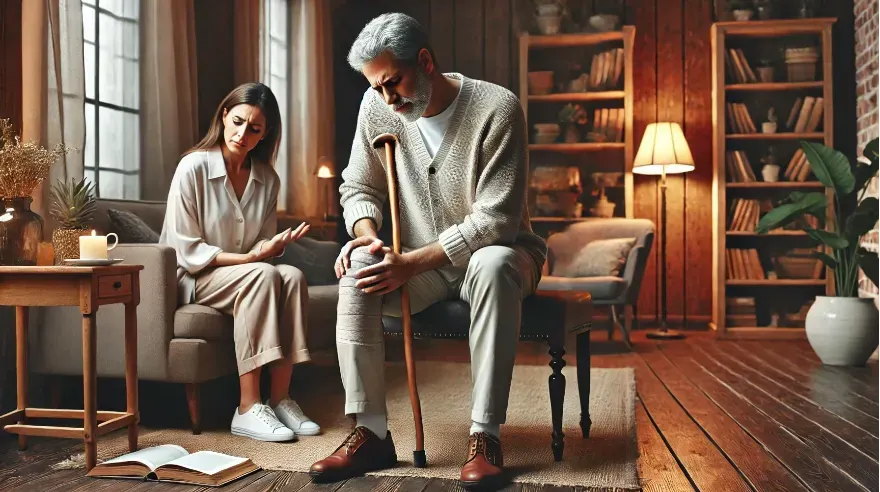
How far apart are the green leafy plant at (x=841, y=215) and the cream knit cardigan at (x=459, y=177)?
2.45 meters

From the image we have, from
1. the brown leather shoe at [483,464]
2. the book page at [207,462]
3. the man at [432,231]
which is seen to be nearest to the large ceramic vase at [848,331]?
the man at [432,231]

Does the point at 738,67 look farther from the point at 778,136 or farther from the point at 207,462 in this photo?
the point at 207,462

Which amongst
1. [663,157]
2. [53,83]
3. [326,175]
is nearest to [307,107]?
[326,175]

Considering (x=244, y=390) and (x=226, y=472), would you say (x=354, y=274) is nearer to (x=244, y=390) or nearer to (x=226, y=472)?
(x=226, y=472)

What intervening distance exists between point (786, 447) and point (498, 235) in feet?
3.50

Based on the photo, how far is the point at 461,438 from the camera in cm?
242

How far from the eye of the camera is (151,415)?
273 centimetres

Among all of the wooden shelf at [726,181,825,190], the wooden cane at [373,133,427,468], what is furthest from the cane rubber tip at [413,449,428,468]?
the wooden shelf at [726,181,825,190]

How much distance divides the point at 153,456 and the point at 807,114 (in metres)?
4.76

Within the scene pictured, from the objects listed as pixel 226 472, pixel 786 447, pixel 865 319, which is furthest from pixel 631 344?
pixel 226 472

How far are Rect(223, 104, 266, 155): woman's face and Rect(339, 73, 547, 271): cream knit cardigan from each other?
0.53m

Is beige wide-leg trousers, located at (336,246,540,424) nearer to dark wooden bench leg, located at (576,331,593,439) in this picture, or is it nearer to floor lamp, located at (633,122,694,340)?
dark wooden bench leg, located at (576,331,593,439)

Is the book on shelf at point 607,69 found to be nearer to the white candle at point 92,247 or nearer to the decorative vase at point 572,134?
the decorative vase at point 572,134

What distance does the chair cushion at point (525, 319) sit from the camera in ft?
6.98
